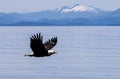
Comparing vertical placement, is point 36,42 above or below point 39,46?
above

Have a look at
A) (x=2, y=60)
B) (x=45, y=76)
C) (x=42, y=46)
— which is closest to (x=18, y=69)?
(x=45, y=76)

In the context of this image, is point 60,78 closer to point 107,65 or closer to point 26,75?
point 26,75

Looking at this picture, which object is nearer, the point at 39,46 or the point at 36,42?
the point at 36,42

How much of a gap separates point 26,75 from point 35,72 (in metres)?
3.02

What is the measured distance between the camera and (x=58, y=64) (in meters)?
55.1

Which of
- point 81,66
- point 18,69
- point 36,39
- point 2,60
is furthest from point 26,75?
point 36,39

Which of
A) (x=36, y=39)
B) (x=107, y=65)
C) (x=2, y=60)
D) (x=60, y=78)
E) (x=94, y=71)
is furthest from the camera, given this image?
(x=2, y=60)

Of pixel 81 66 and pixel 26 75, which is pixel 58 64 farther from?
pixel 26 75

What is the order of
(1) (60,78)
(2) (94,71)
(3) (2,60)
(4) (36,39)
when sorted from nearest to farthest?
(4) (36,39) < (1) (60,78) < (2) (94,71) < (3) (2,60)

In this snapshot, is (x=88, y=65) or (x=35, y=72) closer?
(x=35, y=72)

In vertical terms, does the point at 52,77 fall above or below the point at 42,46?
below

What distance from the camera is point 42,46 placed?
88.1ft

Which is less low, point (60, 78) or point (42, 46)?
point (42, 46)

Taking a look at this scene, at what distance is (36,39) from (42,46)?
1.17 meters
